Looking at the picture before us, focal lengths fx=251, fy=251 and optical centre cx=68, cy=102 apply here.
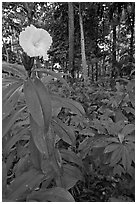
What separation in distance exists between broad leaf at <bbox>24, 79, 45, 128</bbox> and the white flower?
0.12 meters

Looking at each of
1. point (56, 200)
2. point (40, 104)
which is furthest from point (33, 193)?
point (40, 104)

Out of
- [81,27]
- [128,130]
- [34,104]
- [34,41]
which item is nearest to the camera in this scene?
[34,104]

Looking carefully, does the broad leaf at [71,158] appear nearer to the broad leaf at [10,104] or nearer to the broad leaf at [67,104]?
the broad leaf at [67,104]

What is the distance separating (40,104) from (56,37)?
4.88 m

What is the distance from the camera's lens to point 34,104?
716 mm

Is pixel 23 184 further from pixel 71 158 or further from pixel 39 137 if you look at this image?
pixel 71 158

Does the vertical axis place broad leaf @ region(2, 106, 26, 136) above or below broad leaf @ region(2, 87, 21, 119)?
below

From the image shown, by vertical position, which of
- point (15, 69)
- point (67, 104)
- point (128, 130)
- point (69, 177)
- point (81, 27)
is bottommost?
point (69, 177)

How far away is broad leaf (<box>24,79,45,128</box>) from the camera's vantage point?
70cm

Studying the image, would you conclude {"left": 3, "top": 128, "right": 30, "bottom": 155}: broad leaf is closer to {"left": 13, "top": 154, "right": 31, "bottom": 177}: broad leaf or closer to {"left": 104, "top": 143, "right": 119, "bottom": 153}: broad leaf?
{"left": 13, "top": 154, "right": 31, "bottom": 177}: broad leaf

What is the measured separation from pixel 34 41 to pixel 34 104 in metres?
0.23

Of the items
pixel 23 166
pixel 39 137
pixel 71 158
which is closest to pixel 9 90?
pixel 39 137

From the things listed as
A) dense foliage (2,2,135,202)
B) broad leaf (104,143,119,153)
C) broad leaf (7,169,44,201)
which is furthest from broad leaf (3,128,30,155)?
broad leaf (104,143,119,153)

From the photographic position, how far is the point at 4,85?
800 millimetres
